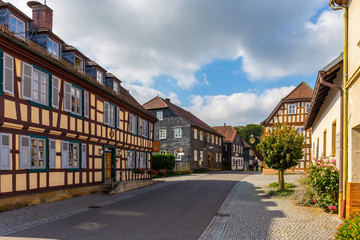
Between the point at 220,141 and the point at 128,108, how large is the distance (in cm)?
3444

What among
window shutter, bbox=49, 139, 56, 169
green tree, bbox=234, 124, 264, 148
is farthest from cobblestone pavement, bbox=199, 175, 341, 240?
green tree, bbox=234, 124, 264, 148

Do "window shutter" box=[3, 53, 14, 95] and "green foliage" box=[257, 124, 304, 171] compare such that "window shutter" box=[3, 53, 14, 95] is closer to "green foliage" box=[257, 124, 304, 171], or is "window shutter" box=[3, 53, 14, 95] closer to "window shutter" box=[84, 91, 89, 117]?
"window shutter" box=[84, 91, 89, 117]

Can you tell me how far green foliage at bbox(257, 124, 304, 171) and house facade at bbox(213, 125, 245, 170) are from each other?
39.4 metres

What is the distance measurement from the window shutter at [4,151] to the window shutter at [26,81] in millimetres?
1734

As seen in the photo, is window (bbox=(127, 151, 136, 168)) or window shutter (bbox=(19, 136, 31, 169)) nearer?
window shutter (bbox=(19, 136, 31, 169))

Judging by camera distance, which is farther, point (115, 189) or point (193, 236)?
A: point (115, 189)

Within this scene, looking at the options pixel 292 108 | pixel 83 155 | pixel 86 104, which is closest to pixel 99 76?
pixel 86 104

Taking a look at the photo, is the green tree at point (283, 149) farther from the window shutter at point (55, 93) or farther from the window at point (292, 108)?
the window at point (292, 108)

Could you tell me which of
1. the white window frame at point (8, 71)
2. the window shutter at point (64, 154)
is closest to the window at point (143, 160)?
the window shutter at point (64, 154)

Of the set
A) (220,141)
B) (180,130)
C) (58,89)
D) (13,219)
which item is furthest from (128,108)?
(220,141)

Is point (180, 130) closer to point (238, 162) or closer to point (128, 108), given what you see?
point (128, 108)

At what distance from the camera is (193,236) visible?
7.76m

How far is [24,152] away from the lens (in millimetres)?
11609

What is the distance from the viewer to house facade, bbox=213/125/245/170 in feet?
181
